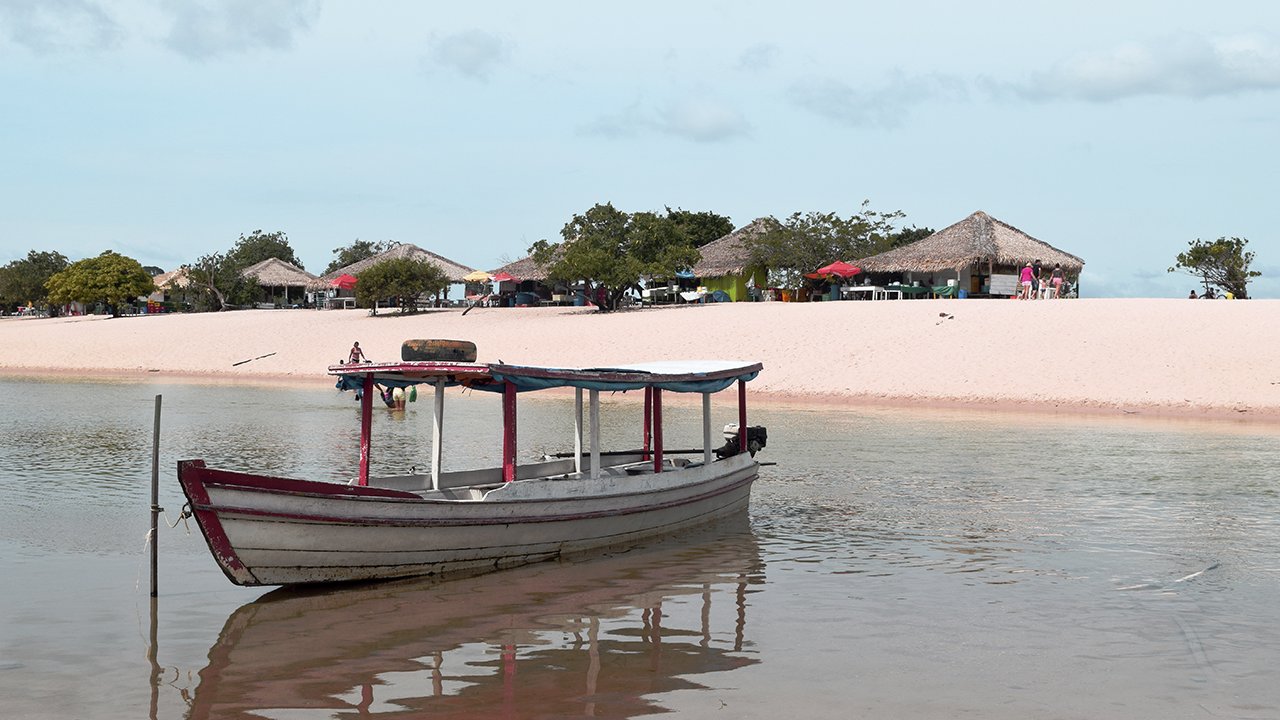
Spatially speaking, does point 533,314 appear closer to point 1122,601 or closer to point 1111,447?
point 1111,447

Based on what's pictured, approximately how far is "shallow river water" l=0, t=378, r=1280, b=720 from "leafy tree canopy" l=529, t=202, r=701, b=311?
29.2 metres

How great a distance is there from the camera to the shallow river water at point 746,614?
22.0 feet

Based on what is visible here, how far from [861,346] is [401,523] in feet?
87.3

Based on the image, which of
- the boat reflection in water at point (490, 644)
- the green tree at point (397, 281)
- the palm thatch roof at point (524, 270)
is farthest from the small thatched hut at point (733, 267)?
the boat reflection in water at point (490, 644)

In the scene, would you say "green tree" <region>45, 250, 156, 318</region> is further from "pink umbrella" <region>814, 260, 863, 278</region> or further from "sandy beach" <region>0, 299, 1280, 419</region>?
"pink umbrella" <region>814, 260, 863, 278</region>

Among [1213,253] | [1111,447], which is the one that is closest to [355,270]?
[1213,253]

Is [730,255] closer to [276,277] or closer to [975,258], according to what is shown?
[975,258]

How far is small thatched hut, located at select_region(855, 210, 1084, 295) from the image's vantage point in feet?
149

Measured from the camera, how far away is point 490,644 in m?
7.82

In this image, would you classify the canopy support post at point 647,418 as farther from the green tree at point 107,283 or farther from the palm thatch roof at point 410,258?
the green tree at point 107,283

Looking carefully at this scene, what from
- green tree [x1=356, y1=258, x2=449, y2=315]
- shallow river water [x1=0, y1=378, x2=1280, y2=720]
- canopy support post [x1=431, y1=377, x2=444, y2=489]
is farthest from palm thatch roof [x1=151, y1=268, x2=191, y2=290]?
canopy support post [x1=431, y1=377, x2=444, y2=489]

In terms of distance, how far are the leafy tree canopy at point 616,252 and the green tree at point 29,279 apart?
51.0 metres

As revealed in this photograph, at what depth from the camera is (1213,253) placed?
49719mm

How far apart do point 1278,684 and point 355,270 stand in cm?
6206
